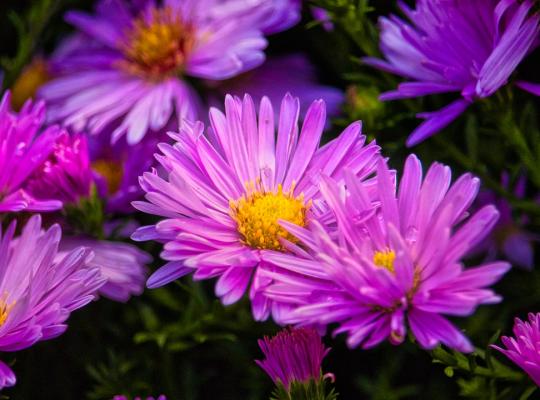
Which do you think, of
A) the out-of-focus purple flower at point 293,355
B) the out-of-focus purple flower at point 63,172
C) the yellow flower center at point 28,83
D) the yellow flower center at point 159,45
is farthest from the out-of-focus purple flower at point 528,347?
the yellow flower center at point 28,83

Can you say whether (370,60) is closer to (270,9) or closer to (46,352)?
(270,9)

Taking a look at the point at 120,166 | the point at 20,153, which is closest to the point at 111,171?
the point at 120,166

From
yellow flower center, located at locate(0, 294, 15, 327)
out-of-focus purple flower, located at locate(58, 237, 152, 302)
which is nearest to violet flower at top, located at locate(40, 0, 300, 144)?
out-of-focus purple flower, located at locate(58, 237, 152, 302)

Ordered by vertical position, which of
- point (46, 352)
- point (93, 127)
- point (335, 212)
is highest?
point (335, 212)

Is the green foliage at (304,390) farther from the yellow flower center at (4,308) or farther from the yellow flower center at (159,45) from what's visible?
the yellow flower center at (159,45)

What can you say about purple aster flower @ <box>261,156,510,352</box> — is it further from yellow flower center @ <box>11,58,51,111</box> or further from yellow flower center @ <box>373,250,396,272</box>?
yellow flower center @ <box>11,58,51,111</box>

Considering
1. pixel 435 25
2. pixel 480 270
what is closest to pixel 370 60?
pixel 435 25

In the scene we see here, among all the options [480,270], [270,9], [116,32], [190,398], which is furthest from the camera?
[116,32]
